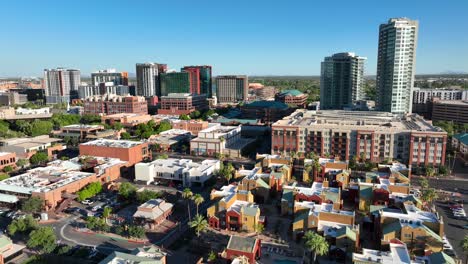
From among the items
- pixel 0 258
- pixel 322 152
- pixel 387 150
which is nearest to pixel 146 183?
pixel 0 258

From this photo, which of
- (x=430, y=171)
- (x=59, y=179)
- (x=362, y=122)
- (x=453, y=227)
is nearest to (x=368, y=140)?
(x=362, y=122)

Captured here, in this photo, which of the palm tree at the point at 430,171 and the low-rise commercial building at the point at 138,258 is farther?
the palm tree at the point at 430,171

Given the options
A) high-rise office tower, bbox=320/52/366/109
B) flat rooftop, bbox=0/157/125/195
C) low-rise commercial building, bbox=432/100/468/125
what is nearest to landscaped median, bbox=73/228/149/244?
flat rooftop, bbox=0/157/125/195

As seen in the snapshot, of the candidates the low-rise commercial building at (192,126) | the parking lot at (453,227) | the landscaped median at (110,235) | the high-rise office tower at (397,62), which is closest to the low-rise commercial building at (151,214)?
the landscaped median at (110,235)

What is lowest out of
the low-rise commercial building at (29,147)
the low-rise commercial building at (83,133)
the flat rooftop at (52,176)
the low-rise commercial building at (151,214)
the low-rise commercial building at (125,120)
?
the low-rise commercial building at (151,214)

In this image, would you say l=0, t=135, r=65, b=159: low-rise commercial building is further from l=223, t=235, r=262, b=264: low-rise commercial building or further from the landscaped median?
l=223, t=235, r=262, b=264: low-rise commercial building

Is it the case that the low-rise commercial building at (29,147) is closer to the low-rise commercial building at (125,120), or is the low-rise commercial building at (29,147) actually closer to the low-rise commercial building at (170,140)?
the low-rise commercial building at (170,140)

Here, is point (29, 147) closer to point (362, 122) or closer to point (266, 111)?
point (266, 111)
